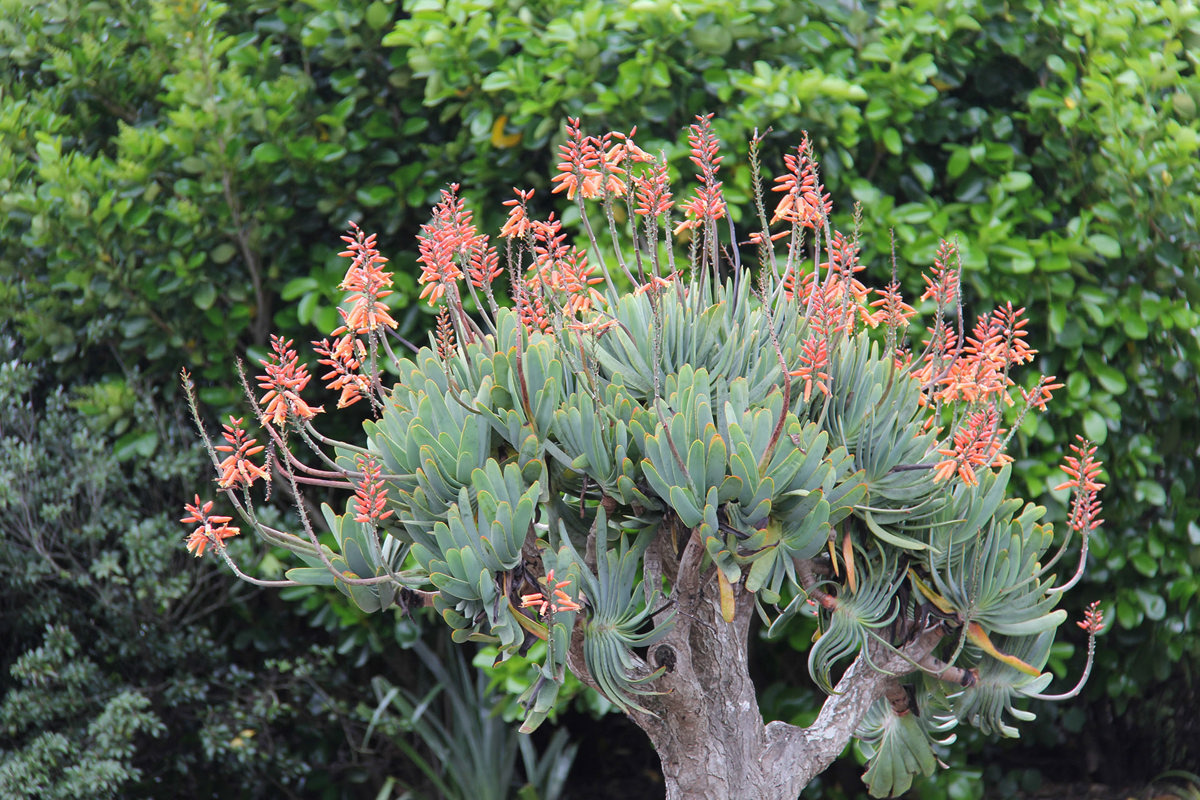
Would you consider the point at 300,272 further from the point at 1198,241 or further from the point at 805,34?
the point at 1198,241

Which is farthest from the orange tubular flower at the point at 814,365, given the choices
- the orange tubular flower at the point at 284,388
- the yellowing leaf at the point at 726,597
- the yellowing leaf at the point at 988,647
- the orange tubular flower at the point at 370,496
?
the orange tubular flower at the point at 284,388

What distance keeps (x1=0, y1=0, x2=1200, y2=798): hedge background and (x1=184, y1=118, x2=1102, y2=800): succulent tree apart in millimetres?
1264

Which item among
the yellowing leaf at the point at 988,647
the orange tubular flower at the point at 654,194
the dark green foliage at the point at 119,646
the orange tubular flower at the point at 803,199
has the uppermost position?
the orange tubular flower at the point at 654,194

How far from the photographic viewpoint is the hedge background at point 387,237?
321 cm

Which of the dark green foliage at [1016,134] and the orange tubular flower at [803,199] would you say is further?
the dark green foliage at [1016,134]

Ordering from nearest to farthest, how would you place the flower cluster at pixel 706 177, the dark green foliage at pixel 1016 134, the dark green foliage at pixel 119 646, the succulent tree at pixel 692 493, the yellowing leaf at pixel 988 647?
the succulent tree at pixel 692 493
the flower cluster at pixel 706 177
the yellowing leaf at pixel 988 647
the dark green foliage at pixel 1016 134
the dark green foliage at pixel 119 646

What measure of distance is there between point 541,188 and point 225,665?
2.08 meters

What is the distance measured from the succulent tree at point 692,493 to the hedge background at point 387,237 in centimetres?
126

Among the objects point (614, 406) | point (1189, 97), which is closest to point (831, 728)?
point (614, 406)

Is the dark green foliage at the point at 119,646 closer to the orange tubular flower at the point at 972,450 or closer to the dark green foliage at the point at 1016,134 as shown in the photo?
the dark green foliage at the point at 1016,134

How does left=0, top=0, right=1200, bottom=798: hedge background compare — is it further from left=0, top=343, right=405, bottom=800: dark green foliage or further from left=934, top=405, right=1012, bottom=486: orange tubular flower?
left=934, top=405, right=1012, bottom=486: orange tubular flower

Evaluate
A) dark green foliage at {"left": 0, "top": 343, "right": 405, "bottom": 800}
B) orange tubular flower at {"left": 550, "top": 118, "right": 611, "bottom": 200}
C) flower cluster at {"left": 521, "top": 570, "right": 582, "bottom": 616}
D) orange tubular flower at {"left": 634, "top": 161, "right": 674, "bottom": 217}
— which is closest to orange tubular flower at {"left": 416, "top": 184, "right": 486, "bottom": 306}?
orange tubular flower at {"left": 550, "top": 118, "right": 611, "bottom": 200}

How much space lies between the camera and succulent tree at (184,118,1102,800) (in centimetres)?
165

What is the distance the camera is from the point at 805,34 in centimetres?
329
